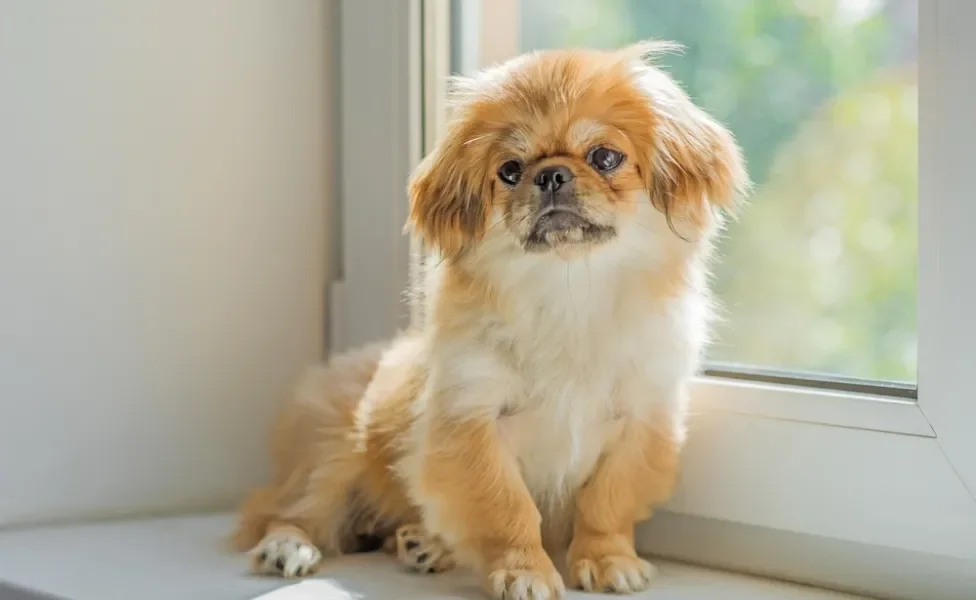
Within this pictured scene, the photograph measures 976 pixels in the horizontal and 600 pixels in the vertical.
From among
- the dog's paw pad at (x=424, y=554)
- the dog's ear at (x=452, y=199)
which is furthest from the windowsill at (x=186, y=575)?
the dog's ear at (x=452, y=199)

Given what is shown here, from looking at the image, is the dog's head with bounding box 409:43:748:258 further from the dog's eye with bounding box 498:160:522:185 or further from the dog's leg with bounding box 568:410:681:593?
the dog's leg with bounding box 568:410:681:593

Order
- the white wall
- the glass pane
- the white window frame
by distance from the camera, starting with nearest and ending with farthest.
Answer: the white window frame → the glass pane → the white wall

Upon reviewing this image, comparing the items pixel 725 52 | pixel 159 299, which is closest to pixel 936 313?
pixel 725 52

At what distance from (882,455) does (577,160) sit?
410mm

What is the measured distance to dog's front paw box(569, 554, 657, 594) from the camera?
987 mm

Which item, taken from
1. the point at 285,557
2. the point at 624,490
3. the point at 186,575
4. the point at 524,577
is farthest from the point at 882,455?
the point at 186,575

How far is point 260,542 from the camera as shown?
43.6 inches

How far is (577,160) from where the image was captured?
96cm

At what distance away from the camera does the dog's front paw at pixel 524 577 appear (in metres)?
0.93

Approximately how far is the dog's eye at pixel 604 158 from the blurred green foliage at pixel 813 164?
232mm

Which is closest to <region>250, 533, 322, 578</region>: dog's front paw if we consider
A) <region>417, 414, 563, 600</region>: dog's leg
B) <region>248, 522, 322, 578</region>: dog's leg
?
<region>248, 522, 322, 578</region>: dog's leg

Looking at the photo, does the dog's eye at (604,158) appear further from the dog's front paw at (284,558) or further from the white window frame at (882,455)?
the dog's front paw at (284,558)

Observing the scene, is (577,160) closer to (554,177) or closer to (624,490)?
(554,177)

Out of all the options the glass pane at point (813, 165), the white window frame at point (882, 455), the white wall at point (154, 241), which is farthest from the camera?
the white wall at point (154, 241)
